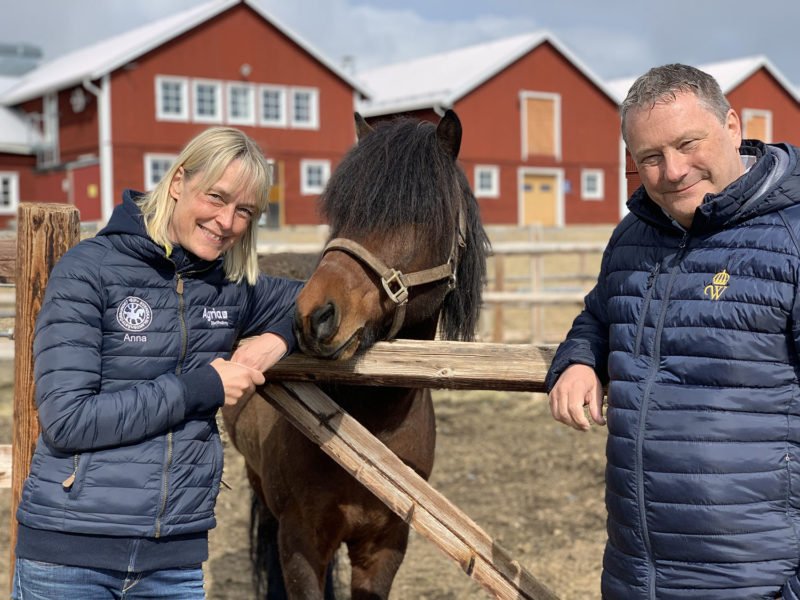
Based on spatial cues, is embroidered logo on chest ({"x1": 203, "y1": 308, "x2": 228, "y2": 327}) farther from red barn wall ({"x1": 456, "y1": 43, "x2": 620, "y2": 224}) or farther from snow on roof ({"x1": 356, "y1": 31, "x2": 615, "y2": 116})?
red barn wall ({"x1": 456, "y1": 43, "x2": 620, "y2": 224})

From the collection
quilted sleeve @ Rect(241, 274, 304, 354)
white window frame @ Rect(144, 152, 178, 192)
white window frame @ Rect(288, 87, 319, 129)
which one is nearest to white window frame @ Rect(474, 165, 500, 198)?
white window frame @ Rect(288, 87, 319, 129)

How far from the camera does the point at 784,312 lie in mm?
Answer: 1716

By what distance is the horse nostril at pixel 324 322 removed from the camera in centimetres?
233

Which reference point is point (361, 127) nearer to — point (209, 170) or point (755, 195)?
point (209, 170)

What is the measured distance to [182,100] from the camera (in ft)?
85.0

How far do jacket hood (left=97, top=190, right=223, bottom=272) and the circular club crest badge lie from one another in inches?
4.7

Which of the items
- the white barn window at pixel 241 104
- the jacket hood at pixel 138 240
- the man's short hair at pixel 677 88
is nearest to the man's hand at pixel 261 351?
the jacket hood at pixel 138 240

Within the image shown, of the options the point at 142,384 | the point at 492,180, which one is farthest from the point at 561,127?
the point at 142,384

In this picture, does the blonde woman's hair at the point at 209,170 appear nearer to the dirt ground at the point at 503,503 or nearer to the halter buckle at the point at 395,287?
the halter buckle at the point at 395,287

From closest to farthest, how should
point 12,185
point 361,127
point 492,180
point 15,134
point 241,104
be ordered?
point 361,127
point 241,104
point 12,185
point 15,134
point 492,180

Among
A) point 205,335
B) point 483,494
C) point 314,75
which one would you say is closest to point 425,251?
point 205,335

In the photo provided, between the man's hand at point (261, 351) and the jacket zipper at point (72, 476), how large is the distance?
45 cm

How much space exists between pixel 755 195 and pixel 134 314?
1.46 meters

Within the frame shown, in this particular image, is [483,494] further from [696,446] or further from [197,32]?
[197,32]
